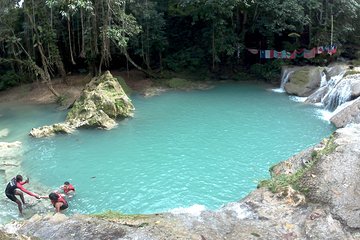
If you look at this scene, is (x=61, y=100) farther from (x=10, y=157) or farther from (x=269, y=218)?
(x=269, y=218)

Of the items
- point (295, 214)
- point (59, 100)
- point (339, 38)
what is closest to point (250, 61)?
point (339, 38)

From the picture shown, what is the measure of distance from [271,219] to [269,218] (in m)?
0.05

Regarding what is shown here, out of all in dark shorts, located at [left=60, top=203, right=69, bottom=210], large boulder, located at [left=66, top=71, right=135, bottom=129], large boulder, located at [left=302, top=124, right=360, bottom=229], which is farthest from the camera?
large boulder, located at [left=66, top=71, right=135, bottom=129]

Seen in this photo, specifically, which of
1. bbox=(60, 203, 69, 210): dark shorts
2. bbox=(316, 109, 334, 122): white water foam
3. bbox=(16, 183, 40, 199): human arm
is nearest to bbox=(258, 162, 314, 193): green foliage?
bbox=(60, 203, 69, 210): dark shorts

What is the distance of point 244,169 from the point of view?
12227 mm

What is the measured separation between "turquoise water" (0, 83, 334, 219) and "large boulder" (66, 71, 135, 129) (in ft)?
1.79

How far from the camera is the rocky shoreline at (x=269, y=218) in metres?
6.60

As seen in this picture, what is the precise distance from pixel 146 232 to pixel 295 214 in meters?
2.80

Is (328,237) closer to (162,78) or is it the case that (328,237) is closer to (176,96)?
(176,96)

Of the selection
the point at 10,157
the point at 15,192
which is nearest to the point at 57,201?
the point at 15,192

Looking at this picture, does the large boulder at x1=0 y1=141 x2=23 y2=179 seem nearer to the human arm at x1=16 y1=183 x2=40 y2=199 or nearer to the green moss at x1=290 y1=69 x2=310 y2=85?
the human arm at x1=16 y1=183 x2=40 y2=199

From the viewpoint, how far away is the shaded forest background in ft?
72.9

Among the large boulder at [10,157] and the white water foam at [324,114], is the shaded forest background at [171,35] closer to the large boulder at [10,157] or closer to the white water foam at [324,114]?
the white water foam at [324,114]

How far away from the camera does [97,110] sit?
57.2 feet
